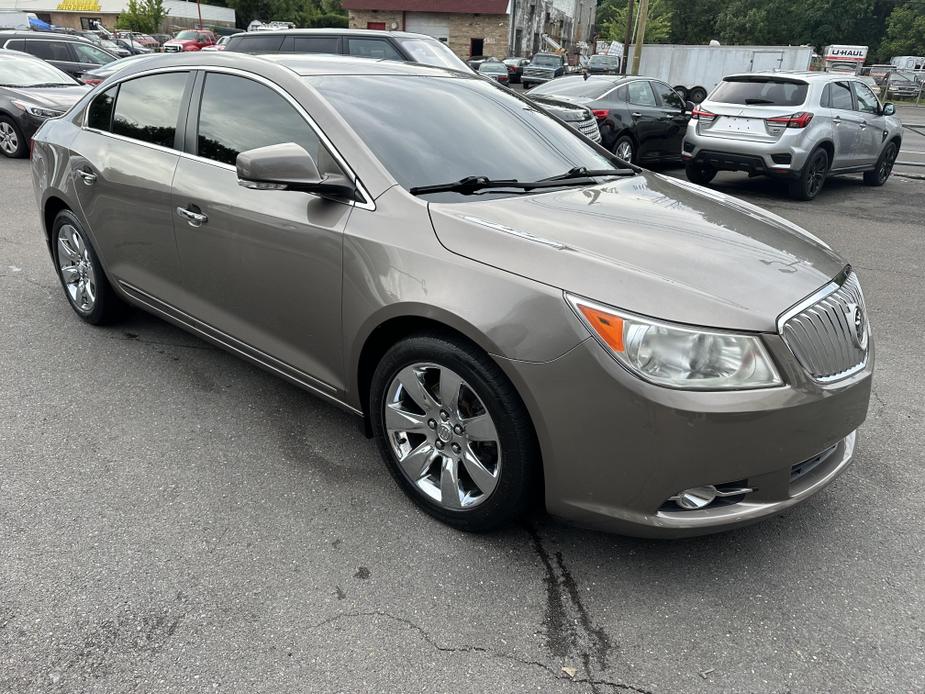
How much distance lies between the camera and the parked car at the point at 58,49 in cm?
1494

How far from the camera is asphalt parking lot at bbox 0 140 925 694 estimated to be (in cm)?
211

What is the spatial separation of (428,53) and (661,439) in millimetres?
9258

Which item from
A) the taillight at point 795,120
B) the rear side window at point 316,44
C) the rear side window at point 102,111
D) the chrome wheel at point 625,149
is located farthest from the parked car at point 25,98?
the taillight at point 795,120

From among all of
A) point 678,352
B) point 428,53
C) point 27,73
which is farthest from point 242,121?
point 27,73

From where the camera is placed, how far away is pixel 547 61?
107 ft

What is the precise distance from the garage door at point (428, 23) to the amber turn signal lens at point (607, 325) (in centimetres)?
4739

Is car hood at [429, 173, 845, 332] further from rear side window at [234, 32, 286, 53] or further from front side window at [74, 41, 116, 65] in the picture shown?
front side window at [74, 41, 116, 65]

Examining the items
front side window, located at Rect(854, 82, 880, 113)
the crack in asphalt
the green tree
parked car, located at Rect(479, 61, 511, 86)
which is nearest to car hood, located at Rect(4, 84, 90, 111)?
the crack in asphalt

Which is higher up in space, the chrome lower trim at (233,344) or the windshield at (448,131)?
the windshield at (448,131)

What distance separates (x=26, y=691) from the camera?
1.98 m

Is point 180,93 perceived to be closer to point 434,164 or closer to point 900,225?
point 434,164

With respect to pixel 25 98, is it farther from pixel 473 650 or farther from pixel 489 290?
pixel 473 650

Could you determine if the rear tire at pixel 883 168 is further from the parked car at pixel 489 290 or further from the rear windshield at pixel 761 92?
the parked car at pixel 489 290

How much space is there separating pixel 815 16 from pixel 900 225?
7980cm
